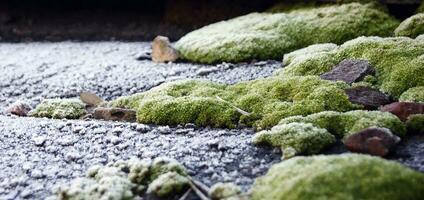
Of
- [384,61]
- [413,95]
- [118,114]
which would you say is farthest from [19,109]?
[413,95]

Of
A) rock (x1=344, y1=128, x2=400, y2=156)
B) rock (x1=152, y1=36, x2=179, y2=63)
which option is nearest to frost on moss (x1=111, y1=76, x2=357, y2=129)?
rock (x1=344, y1=128, x2=400, y2=156)

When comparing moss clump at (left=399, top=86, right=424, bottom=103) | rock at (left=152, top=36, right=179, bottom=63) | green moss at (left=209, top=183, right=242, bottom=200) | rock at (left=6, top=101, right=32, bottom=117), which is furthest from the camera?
rock at (left=152, top=36, right=179, bottom=63)

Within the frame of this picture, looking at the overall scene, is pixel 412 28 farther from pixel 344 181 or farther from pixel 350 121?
pixel 344 181

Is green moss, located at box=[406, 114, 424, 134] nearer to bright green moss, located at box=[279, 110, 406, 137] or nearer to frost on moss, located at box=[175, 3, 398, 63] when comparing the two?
bright green moss, located at box=[279, 110, 406, 137]

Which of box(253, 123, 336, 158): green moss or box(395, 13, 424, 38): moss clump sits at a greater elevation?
box(395, 13, 424, 38): moss clump

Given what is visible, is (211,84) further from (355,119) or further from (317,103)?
(355,119)

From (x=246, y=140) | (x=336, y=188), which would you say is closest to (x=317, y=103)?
(x=246, y=140)
